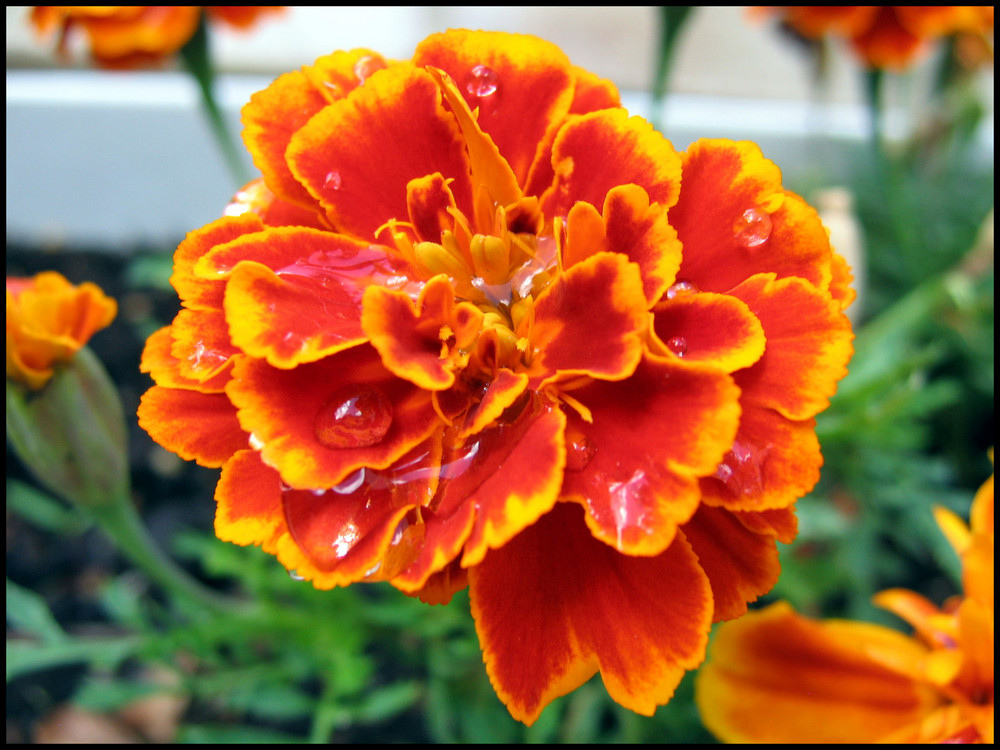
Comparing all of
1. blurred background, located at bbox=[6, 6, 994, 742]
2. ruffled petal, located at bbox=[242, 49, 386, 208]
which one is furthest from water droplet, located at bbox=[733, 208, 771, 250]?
blurred background, located at bbox=[6, 6, 994, 742]

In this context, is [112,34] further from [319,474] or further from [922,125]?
[922,125]

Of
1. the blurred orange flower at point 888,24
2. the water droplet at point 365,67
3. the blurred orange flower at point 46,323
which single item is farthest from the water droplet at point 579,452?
the blurred orange flower at point 888,24

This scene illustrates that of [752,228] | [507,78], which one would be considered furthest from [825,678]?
[507,78]

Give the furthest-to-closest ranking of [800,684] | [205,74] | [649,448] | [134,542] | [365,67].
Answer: [205,74] → [134,542] → [800,684] → [365,67] → [649,448]

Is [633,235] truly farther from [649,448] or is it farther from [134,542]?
[134,542]

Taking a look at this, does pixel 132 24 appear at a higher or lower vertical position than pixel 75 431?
higher

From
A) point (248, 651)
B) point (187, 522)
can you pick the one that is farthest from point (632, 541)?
point (187, 522)

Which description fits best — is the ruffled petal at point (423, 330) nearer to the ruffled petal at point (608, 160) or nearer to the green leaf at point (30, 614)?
the ruffled petal at point (608, 160)
